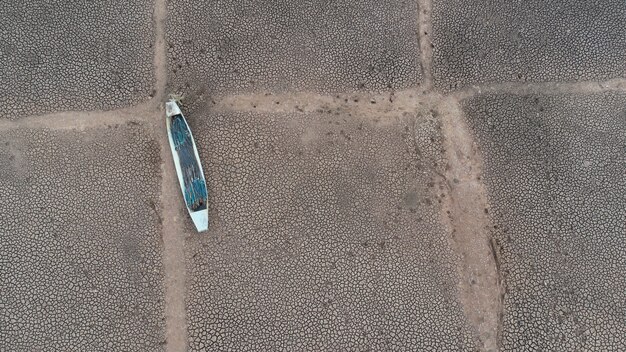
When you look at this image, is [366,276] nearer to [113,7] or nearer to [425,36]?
[425,36]

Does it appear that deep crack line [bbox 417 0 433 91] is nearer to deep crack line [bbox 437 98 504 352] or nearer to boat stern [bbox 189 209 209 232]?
deep crack line [bbox 437 98 504 352]

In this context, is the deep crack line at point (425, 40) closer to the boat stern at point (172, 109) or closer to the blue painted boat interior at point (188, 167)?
the blue painted boat interior at point (188, 167)

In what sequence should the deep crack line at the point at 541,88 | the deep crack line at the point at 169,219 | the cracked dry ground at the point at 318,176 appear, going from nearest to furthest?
the deep crack line at the point at 169,219
the cracked dry ground at the point at 318,176
the deep crack line at the point at 541,88

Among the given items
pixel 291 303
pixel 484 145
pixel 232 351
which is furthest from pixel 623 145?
pixel 232 351

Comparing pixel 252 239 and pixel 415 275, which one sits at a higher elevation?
pixel 252 239

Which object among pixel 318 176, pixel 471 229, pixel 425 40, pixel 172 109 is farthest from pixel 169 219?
pixel 425 40

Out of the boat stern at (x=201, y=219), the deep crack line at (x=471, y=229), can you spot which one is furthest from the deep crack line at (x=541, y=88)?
the boat stern at (x=201, y=219)
